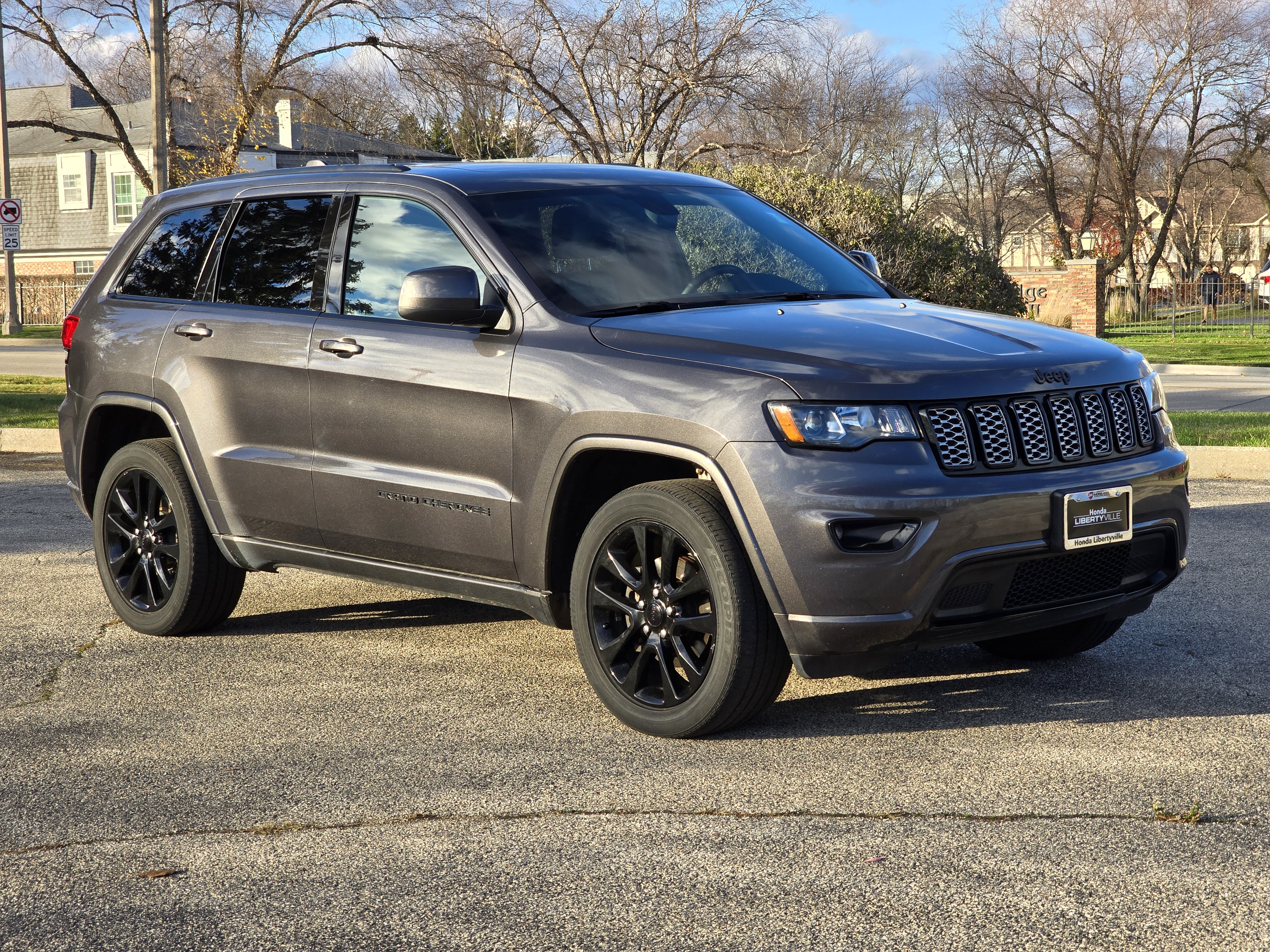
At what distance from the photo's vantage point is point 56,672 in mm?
5688

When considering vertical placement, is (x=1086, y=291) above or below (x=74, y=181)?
below

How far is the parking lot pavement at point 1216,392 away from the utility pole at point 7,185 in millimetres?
29200

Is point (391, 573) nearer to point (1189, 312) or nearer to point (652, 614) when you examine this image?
point (652, 614)

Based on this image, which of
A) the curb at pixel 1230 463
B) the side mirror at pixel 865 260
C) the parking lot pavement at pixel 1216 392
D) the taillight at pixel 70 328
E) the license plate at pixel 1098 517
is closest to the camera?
the license plate at pixel 1098 517

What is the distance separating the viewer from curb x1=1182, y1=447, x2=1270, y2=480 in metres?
10.5

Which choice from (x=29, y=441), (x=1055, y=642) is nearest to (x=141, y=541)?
(x=1055, y=642)

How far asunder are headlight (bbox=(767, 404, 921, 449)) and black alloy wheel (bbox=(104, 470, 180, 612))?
124 inches

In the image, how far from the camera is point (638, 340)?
4.62m

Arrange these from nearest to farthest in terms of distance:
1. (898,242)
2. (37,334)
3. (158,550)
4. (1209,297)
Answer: (158,550) → (898,242) → (1209,297) → (37,334)

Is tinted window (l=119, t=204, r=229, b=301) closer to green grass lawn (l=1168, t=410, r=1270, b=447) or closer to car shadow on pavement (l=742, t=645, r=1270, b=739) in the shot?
car shadow on pavement (l=742, t=645, r=1270, b=739)

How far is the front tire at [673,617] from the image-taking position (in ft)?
14.3

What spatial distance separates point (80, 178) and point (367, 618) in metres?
50.3

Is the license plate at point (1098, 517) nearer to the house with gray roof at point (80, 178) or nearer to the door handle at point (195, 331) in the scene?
the door handle at point (195, 331)

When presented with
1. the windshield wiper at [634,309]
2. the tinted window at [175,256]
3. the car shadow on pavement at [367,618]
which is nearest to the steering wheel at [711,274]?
the windshield wiper at [634,309]
